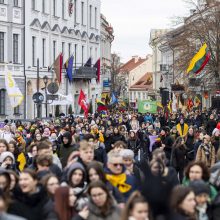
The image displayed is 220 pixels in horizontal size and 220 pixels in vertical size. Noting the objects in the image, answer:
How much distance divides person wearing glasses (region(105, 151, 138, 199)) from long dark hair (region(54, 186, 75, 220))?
193 centimetres

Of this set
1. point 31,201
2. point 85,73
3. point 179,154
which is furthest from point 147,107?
point 31,201

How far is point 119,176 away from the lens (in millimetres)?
12039

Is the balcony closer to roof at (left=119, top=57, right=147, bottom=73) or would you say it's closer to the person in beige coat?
the person in beige coat

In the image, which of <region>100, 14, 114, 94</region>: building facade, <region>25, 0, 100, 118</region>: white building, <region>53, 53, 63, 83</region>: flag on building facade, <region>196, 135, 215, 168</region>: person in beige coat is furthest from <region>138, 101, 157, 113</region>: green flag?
<region>196, 135, 215, 168</region>: person in beige coat

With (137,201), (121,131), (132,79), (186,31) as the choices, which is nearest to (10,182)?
(137,201)

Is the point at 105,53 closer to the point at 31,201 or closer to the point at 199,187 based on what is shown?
the point at 199,187

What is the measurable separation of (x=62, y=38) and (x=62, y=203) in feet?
176

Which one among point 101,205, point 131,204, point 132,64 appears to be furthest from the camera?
point 132,64

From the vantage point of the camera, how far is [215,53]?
191 feet

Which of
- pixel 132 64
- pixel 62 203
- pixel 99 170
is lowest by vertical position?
pixel 62 203

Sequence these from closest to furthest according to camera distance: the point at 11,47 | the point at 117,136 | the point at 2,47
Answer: the point at 117,136, the point at 2,47, the point at 11,47

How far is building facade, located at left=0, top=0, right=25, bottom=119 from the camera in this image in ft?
169

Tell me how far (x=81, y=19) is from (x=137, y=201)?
60064 millimetres

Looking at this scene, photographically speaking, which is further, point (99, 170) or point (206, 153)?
point (206, 153)
